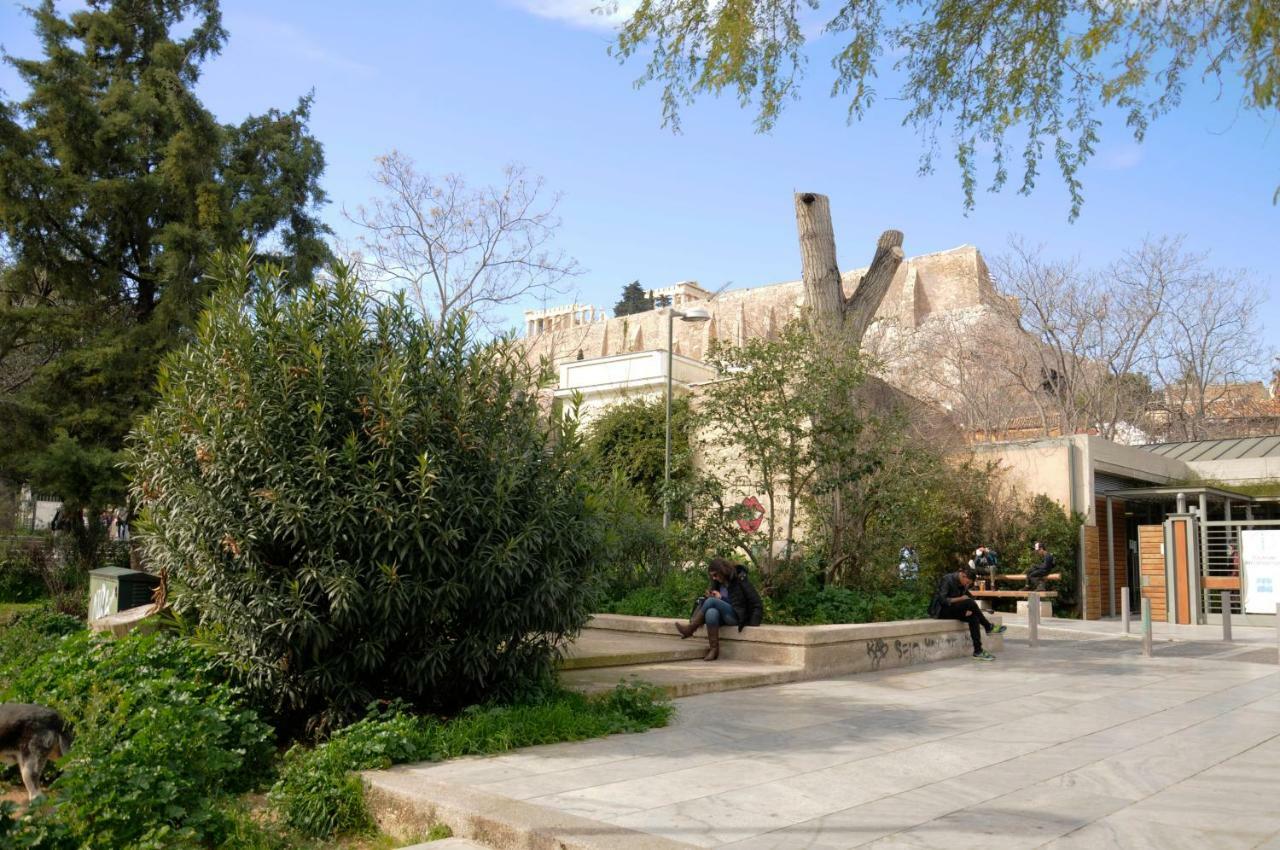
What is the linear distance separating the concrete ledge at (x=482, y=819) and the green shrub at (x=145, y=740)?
2.90 ft

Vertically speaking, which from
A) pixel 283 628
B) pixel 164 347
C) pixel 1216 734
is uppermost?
pixel 164 347

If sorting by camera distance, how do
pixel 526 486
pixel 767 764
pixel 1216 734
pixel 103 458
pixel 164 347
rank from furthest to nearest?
pixel 164 347
pixel 103 458
pixel 1216 734
pixel 526 486
pixel 767 764

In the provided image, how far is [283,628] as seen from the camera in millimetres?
6762

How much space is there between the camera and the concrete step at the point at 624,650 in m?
9.93

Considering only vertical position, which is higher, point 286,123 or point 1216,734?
point 286,123

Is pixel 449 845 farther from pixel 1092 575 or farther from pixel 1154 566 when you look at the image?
pixel 1092 575

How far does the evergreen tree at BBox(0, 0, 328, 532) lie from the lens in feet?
63.1

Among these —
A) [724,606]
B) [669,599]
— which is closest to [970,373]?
[669,599]

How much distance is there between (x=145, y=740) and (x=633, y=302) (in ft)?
387

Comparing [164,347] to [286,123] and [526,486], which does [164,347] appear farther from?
[526,486]

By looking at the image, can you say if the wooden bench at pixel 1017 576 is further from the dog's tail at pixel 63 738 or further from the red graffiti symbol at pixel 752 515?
the dog's tail at pixel 63 738

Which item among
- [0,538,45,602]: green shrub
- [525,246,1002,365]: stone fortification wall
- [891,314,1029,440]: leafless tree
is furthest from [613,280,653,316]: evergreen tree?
[0,538,45,602]: green shrub

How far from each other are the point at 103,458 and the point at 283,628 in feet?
44.6

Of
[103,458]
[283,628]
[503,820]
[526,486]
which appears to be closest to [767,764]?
[503,820]
